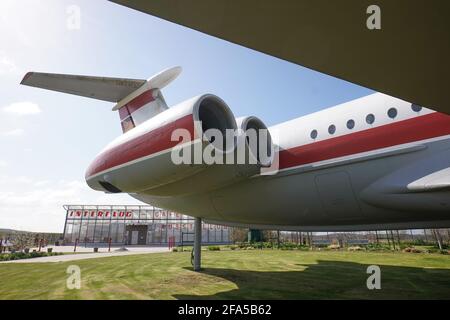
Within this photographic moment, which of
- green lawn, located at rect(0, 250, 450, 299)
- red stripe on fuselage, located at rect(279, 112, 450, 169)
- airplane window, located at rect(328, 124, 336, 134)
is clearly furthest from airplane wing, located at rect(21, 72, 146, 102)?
airplane window, located at rect(328, 124, 336, 134)

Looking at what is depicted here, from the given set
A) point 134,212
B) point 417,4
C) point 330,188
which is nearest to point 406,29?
A: point 417,4

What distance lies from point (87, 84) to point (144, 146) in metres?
3.65

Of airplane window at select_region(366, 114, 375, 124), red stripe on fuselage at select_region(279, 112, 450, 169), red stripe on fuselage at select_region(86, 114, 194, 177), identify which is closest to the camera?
red stripe on fuselage at select_region(279, 112, 450, 169)

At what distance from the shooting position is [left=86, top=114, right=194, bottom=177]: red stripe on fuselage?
516 cm

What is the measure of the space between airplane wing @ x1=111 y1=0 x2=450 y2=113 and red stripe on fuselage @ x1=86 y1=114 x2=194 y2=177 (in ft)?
10.6

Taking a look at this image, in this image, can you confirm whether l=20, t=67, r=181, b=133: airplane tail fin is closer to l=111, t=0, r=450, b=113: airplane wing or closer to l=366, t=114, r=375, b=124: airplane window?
l=366, t=114, r=375, b=124: airplane window

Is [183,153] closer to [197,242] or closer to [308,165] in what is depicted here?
[308,165]

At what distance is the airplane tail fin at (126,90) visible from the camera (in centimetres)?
749

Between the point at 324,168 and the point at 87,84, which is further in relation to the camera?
the point at 87,84

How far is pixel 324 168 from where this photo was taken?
5598mm

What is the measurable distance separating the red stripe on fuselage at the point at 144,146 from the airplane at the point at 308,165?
21 millimetres

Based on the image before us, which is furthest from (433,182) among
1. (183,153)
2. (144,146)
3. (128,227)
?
(128,227)
